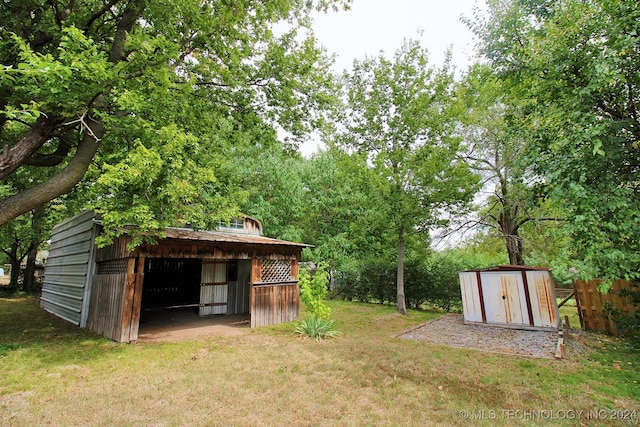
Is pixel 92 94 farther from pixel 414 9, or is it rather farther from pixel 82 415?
pixel 414 9

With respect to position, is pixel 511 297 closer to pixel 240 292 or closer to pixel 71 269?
pixel 240 292

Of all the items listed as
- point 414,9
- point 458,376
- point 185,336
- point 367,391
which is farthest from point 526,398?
point 414,9

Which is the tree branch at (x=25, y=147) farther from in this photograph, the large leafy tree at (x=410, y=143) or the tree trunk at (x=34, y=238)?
the tree trunk at (x=34, y=238)

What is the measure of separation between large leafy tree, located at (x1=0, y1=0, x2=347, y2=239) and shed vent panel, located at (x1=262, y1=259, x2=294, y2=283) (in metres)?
3.05

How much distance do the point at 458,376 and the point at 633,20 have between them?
5607 millimetres

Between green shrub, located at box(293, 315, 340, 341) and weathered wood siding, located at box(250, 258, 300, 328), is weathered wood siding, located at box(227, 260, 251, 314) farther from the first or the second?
green shrub, located at box(293, 315, 340, 341)

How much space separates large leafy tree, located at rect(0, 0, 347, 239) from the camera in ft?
16.3

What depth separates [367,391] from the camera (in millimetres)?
4285

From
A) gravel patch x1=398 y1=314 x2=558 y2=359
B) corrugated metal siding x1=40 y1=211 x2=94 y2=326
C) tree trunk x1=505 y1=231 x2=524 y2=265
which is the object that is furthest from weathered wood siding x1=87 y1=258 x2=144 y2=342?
tree trunk x1=505 y1=231 x2=524 y2=265

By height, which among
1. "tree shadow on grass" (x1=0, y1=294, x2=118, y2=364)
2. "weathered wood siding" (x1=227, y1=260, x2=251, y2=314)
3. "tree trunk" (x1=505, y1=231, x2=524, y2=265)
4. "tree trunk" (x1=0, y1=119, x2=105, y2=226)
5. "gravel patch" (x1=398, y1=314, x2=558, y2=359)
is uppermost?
"tree trunk" (x1=0, y1=119, x2=105, y2=226)

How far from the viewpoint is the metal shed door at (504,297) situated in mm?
8805

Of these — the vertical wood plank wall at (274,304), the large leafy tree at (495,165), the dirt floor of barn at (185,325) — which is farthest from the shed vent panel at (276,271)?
the large leafy tree at (495,165)

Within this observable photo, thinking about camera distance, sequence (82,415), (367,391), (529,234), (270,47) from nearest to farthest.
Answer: (82,415) → (367,391) → (270,47) → (529,234)

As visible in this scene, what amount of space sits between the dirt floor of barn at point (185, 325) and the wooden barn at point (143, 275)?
55cm
